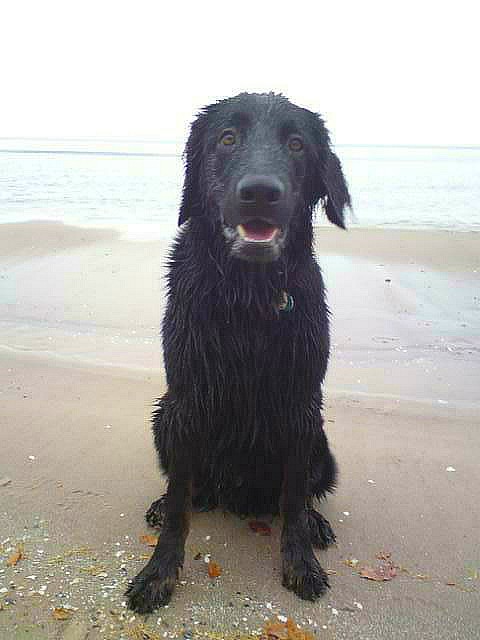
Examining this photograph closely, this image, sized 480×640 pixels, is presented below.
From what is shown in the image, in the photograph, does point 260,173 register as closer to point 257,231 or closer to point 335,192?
point 257,231

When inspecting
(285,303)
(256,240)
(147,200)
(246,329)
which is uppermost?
(256,240)

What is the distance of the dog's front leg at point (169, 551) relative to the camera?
92.0 inches

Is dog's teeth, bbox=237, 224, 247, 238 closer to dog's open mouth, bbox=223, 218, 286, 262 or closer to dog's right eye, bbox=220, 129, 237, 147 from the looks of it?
dog's open mouth, bbox=223, 218, 286, 262

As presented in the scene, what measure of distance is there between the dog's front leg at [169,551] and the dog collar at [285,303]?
760 millimetres

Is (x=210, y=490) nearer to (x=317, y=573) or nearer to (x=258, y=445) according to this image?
(x=258, y=445)

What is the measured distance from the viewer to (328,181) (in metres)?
2.67

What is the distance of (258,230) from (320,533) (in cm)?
149

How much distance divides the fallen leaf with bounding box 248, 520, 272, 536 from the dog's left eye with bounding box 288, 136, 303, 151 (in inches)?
70.9

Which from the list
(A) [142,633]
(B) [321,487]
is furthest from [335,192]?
(A) [142,633]

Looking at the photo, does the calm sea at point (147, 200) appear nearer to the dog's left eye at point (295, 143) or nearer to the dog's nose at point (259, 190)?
the dog's left eye at point (295, 143)

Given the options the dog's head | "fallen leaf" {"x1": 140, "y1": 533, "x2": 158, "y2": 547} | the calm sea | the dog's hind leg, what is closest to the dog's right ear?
the dog's head

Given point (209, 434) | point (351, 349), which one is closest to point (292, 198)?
point (209, 434)

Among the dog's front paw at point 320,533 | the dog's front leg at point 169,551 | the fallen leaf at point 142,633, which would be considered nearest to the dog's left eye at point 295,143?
the dog's front leg at point 169,551

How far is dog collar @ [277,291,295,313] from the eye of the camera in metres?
2.48
